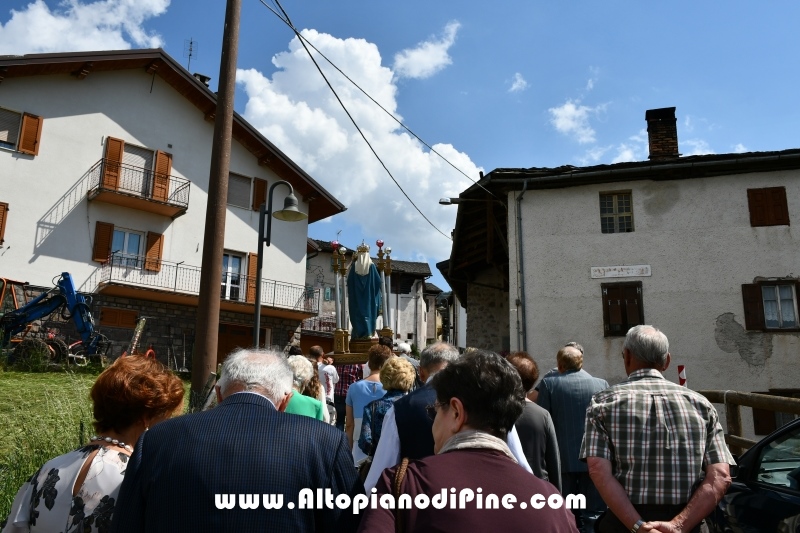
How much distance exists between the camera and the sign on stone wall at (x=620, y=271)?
16062 millimetres

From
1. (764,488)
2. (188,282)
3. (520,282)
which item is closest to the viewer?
(764,488)

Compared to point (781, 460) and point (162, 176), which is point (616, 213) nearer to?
point (781, 460)

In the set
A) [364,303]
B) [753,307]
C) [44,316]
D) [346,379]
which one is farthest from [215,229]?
[44,316]

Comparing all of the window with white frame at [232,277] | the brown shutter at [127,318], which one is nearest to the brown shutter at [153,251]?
the brown shutter at [127,318]

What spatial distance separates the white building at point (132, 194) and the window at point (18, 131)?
3 cm

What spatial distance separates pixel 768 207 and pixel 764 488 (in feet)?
47.7

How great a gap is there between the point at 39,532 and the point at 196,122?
23.3 m

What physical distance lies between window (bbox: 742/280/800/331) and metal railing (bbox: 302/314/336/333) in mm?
21612

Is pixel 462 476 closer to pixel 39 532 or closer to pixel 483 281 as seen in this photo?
pixel 39 532

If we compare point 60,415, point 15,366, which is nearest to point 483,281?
point 15,366

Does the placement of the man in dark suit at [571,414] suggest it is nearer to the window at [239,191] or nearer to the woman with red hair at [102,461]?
the woman with red hair at [102,461]

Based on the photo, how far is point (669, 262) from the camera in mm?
16000

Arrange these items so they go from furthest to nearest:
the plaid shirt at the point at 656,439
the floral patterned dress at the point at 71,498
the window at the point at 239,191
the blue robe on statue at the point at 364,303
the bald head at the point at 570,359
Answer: the window at the point at 239,191
the blue robe on statue at the point at 364,303
the bald head at the point at 570,359
the plaid shirt at the point at 656,439
the floral patterned dress at the point at 71,498

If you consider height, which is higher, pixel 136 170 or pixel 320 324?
pixel 136 170
